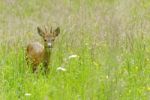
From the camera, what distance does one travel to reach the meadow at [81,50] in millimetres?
6655

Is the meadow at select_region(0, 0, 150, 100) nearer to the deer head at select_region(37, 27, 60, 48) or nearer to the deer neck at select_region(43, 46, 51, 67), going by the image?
the deer neck at select_region(43, 46, 51, 67)

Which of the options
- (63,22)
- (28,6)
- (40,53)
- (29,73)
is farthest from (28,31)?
(28,6)

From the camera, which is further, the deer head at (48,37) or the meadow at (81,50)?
the deer head at (48,37)

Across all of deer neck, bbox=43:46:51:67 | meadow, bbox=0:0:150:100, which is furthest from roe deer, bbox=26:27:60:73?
meadow, bbox=0:0:150:100

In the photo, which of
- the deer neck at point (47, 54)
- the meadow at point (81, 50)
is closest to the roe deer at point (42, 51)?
the deer neck at point (47, 54)

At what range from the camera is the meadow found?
21.8 feet

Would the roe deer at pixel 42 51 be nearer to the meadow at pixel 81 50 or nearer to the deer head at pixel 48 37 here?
the deer head at pixel 48 37

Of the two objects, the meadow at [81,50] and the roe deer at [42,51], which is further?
the roe deer at [42,51]

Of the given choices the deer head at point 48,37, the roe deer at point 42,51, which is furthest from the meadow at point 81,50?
the deer head at point 48,37

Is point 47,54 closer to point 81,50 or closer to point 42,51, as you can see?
point 42,51

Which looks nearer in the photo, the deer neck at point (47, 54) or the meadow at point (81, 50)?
the meadow at point (81, 50)

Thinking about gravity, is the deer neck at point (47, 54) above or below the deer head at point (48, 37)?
below

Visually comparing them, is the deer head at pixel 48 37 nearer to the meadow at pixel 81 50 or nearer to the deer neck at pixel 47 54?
the deer neck at pixel 47 54

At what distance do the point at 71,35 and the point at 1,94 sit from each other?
3797 millimetres
